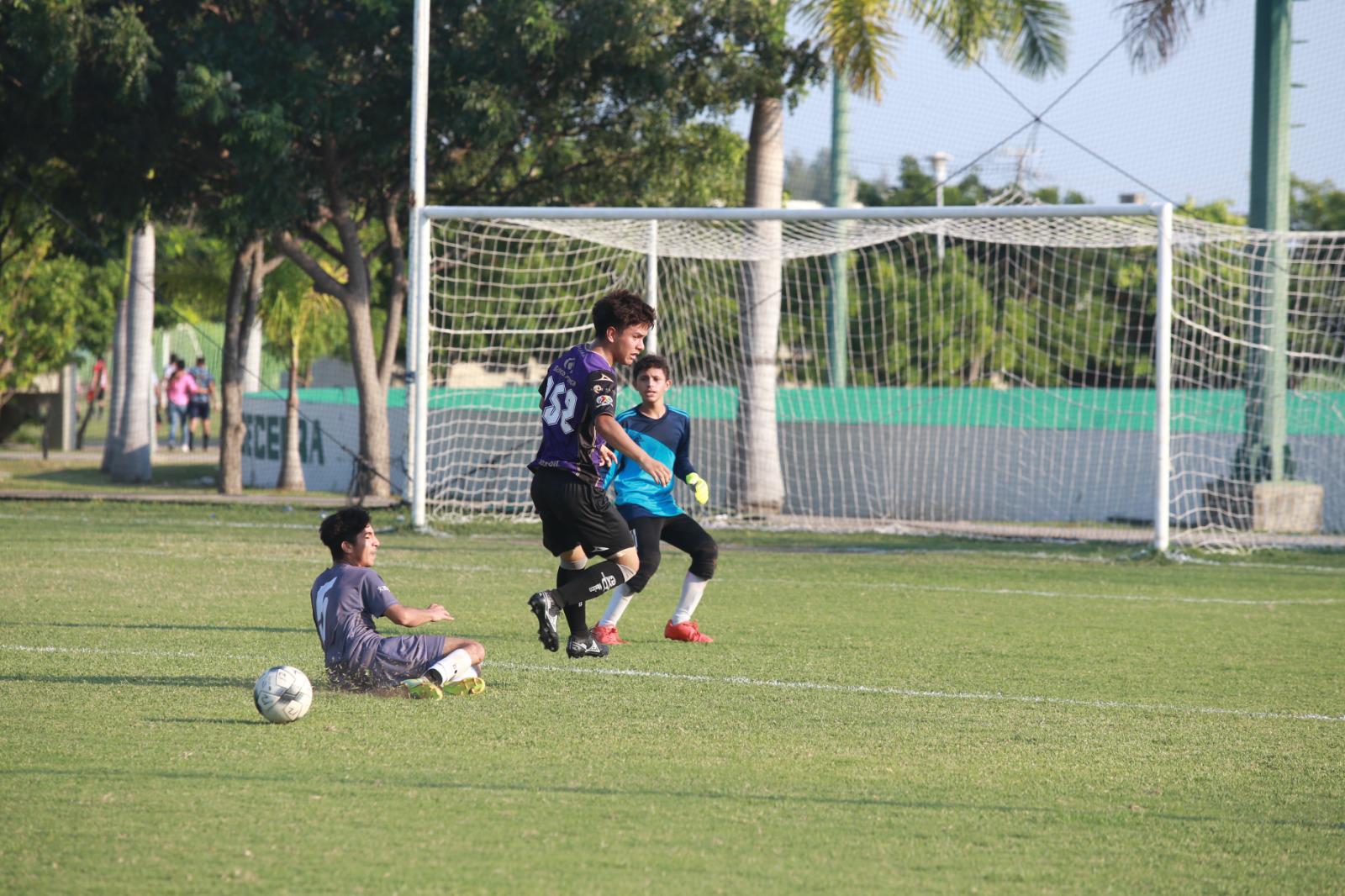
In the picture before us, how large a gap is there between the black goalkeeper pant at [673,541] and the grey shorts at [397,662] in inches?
79.0

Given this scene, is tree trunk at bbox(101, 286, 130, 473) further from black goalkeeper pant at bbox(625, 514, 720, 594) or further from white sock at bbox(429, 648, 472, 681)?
white sock at bbox(429, 648, 472, 681)

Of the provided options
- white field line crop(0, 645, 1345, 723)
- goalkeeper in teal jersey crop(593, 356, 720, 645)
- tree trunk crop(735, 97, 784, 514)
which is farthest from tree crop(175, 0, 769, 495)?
white field line crop(0, 645, 1345, 723)

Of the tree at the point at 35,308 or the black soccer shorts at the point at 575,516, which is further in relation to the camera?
the tree at the point at 35,308

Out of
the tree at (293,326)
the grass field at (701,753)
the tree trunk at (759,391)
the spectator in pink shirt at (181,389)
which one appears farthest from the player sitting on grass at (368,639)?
the spectator in pink shirt at (181,389)

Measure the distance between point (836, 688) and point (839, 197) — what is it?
14611 millimetres

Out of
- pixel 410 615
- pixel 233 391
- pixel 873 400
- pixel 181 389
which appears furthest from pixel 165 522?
pixel 181 389

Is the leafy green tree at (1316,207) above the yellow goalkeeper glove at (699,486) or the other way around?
above

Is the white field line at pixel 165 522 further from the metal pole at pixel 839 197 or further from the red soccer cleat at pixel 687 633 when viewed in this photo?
the red soccer cleat at pixel 687 633

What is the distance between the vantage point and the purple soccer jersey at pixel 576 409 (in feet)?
23.5

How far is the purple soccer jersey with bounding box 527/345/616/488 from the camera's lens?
7.17 meters

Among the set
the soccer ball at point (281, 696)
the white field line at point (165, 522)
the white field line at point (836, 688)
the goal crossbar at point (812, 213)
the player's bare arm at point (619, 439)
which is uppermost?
the goal crossbar at point (812, 213)

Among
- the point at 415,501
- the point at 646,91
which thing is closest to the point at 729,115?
the point at 646,91

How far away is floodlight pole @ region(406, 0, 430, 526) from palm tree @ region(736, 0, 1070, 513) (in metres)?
4.19

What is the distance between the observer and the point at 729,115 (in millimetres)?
19719
